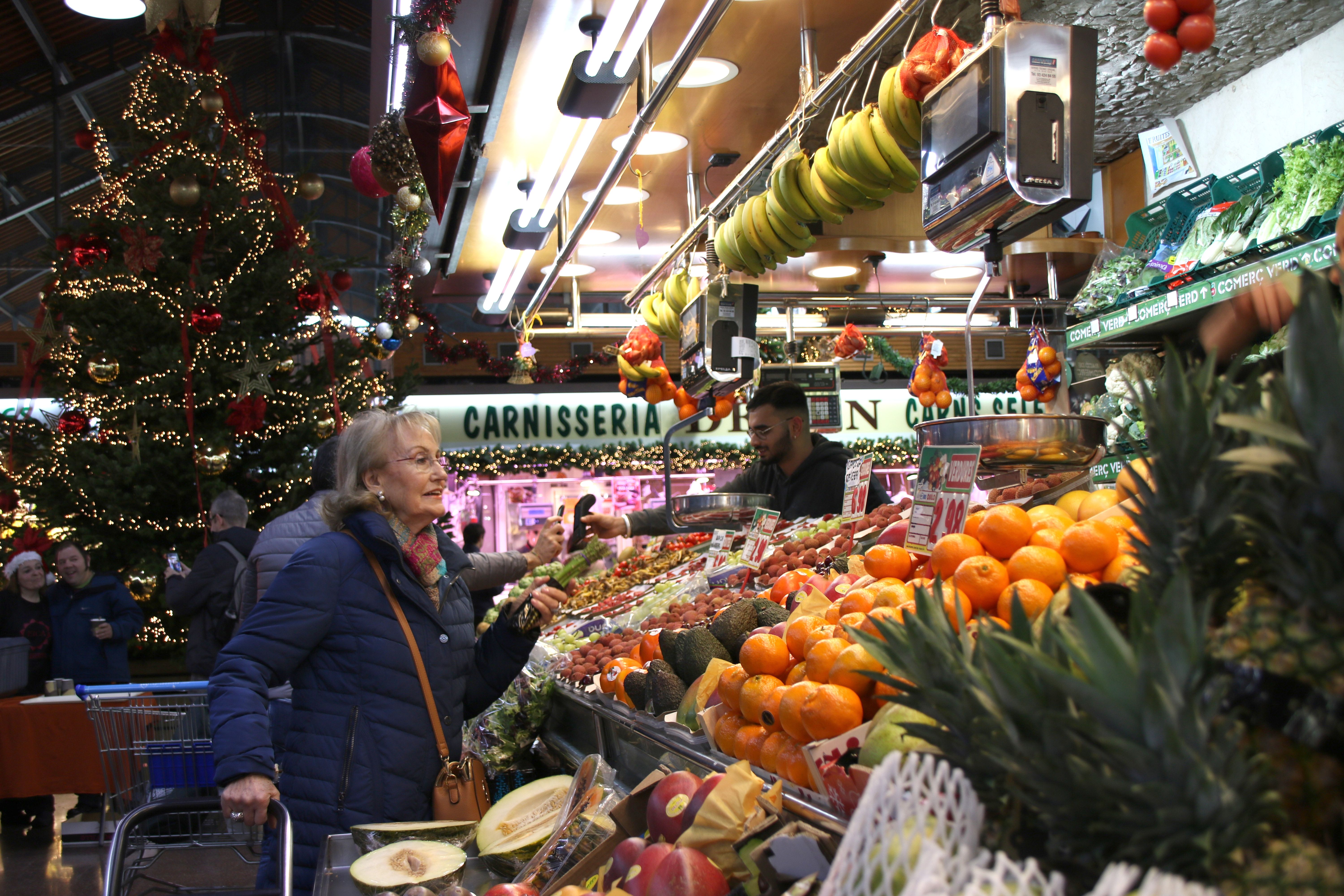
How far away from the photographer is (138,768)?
4.71 metres

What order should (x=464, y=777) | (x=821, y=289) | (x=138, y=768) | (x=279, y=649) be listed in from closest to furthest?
1. (x=279, y=649)
2. (x=464, y=777)
3. (x=138, y=768)
4. (x=821, y=289)

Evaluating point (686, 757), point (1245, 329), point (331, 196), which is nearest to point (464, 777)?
point (686, 757)

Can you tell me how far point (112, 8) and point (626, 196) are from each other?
11.7 feet

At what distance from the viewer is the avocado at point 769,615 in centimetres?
230

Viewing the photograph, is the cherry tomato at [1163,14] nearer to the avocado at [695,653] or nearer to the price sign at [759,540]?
the avocado at [695,653]

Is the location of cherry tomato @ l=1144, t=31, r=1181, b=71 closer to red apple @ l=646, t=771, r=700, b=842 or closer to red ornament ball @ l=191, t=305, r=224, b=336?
red apple @ l=646, t=771, r=700, b=842

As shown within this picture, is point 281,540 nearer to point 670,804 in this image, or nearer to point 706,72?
point 706,72

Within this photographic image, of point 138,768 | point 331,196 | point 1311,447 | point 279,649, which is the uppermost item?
point 331,196

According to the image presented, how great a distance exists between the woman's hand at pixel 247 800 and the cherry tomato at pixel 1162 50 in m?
2.60

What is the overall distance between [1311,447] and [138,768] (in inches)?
209

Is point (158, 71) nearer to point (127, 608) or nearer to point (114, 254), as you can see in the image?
point (114, 254)

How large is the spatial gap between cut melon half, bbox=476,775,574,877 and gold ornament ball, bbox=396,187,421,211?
3.59 m

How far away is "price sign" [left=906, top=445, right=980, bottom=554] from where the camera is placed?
6.54 feet

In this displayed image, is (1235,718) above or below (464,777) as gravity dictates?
above
